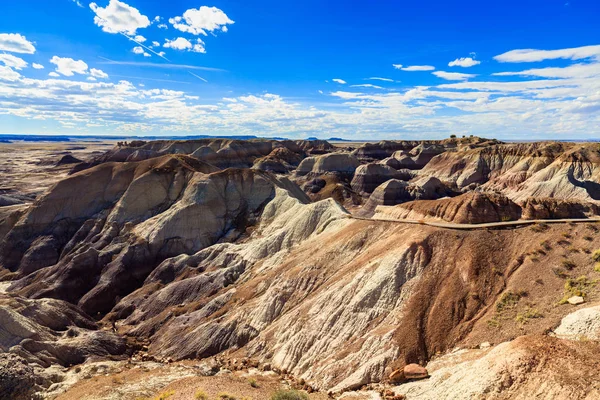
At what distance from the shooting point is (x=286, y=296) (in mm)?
32625

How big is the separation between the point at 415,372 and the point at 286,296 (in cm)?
1407

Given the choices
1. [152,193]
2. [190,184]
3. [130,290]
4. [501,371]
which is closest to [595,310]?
[501,371]

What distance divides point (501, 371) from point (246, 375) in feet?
53.4

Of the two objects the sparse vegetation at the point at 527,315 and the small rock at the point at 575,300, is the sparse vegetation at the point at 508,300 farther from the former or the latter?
the small rock at the point at 575,300

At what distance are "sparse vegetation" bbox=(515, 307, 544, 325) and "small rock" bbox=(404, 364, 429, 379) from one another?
7183 millimetres

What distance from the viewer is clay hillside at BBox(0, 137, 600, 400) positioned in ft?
69.7

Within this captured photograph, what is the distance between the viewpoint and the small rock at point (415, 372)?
2083cm

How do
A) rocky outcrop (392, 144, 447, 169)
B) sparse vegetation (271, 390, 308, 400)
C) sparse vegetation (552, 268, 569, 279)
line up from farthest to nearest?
rocky outcrop (392, 144, 447, 169) → sparse vegetation (552, 268, 569, 279) → sparse vegetation (271, 390, 308, 400)

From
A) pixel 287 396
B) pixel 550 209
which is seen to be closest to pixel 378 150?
pixel 550 209

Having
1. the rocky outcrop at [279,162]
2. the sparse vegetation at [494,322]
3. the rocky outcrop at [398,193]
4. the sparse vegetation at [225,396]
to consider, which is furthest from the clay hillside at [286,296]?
the rocky outcrop at [279,162]

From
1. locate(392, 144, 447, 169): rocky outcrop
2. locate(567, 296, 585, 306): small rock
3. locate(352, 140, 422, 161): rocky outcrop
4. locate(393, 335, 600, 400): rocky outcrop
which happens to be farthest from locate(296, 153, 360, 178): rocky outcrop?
locate(393, 335, 600, 400): rocky outcrop

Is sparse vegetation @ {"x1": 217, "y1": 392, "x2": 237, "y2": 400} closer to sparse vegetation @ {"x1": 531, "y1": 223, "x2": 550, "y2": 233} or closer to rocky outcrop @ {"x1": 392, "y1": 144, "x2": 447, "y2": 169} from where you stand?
sparse vegetation @ {"x1": 531, "y1": 223, "x2": 550, "y2": 233}

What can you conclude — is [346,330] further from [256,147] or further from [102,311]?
[256,147]

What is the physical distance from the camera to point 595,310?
64.9ft
